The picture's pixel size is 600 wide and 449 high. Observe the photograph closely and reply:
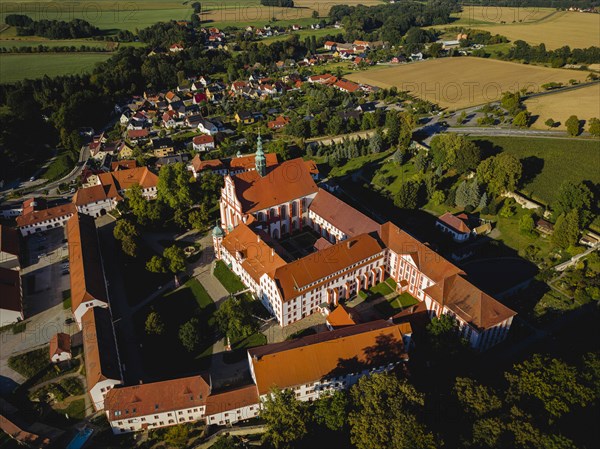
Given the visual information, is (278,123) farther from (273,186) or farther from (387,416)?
(387,416)

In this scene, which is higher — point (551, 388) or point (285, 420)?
point (551, 388)

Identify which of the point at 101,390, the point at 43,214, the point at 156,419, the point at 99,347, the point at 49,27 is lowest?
the point at 156,419

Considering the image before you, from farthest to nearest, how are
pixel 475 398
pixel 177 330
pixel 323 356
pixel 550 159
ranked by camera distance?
pixel 550 159 → pixel 177 330 → pixel 323 356 → pixel 475 398

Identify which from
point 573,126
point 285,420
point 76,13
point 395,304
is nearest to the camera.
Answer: point 285,420

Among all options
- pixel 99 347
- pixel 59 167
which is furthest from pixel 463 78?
pixel 99 347

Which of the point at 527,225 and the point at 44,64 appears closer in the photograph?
the point at 527,225

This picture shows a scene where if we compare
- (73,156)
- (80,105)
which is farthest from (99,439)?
(80,105)

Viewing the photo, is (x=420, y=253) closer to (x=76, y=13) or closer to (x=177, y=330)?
(x=177, y=330)
